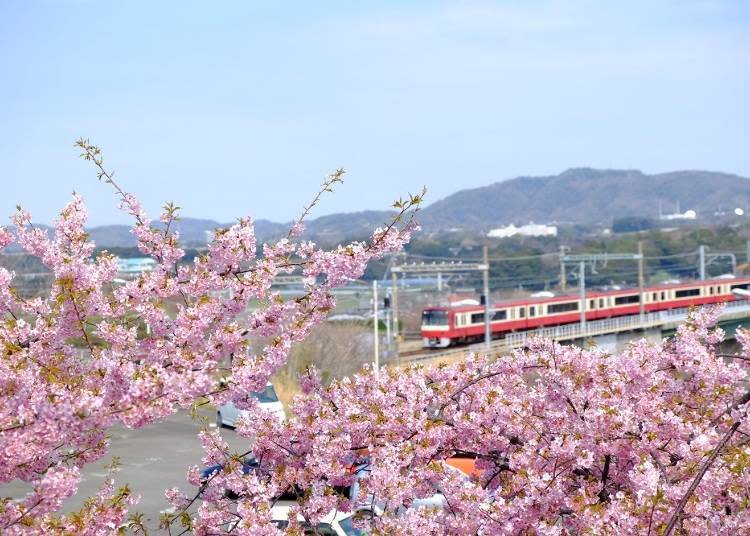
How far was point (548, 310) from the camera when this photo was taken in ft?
139

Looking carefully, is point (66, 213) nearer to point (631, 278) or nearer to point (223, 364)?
point (223, 364)

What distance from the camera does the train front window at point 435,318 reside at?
38.7m

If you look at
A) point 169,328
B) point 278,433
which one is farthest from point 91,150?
point 278,433

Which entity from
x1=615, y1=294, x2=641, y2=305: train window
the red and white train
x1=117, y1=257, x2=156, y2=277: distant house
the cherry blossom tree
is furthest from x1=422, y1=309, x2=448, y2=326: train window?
the cherry blossom tree

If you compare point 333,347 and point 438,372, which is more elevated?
point 438,372

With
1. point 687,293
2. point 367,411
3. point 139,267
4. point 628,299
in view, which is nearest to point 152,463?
point 139,267

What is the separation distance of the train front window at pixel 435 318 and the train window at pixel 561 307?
5.90 m

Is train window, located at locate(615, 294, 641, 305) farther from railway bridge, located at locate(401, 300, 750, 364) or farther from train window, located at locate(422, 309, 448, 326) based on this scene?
train window, located at locate(422, 309, 448, 326)

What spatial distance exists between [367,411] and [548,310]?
124 ft

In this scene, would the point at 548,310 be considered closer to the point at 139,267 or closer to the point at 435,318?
the point at 435,318

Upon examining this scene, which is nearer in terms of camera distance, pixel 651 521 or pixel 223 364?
pixel 651 521

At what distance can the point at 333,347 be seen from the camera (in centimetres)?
3034

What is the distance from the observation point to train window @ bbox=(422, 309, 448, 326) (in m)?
38.7

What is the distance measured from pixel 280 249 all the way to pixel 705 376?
101 inches
